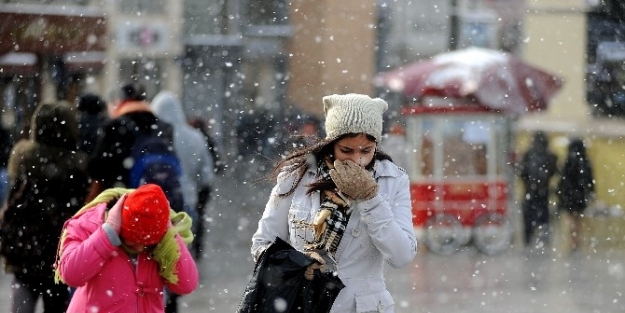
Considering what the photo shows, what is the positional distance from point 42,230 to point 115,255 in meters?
1.76

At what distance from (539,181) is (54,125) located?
10671mm

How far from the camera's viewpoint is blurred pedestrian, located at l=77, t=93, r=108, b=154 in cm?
817

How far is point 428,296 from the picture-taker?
33.8 feet

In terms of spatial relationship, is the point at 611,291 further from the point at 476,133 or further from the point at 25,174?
the point at 25,174

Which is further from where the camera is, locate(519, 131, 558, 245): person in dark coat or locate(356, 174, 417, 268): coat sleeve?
locate(519, 131, 558, 245): person in dark coat

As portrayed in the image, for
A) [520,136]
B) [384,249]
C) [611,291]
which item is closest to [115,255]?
[384,249]

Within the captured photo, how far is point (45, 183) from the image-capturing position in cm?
624

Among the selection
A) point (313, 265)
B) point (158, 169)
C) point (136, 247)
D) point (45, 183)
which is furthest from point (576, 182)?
point (313, 265)

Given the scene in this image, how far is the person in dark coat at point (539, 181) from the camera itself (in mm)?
15802

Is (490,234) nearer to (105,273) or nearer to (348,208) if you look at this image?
(105,273)

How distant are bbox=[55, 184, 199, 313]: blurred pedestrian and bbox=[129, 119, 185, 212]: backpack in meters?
1.68

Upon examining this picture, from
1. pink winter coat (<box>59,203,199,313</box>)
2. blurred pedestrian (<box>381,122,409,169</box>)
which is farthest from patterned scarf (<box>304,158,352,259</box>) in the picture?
blurred pedestrian (<box>381,122,409,169</box>)

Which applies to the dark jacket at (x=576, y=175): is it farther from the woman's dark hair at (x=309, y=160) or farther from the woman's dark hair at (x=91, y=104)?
the woman's dark hair at (x=309, y=160)

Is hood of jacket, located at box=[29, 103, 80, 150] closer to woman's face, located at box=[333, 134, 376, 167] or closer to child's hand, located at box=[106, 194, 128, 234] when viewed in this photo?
child's hand, located at box=[106, 194, 128, 234]
